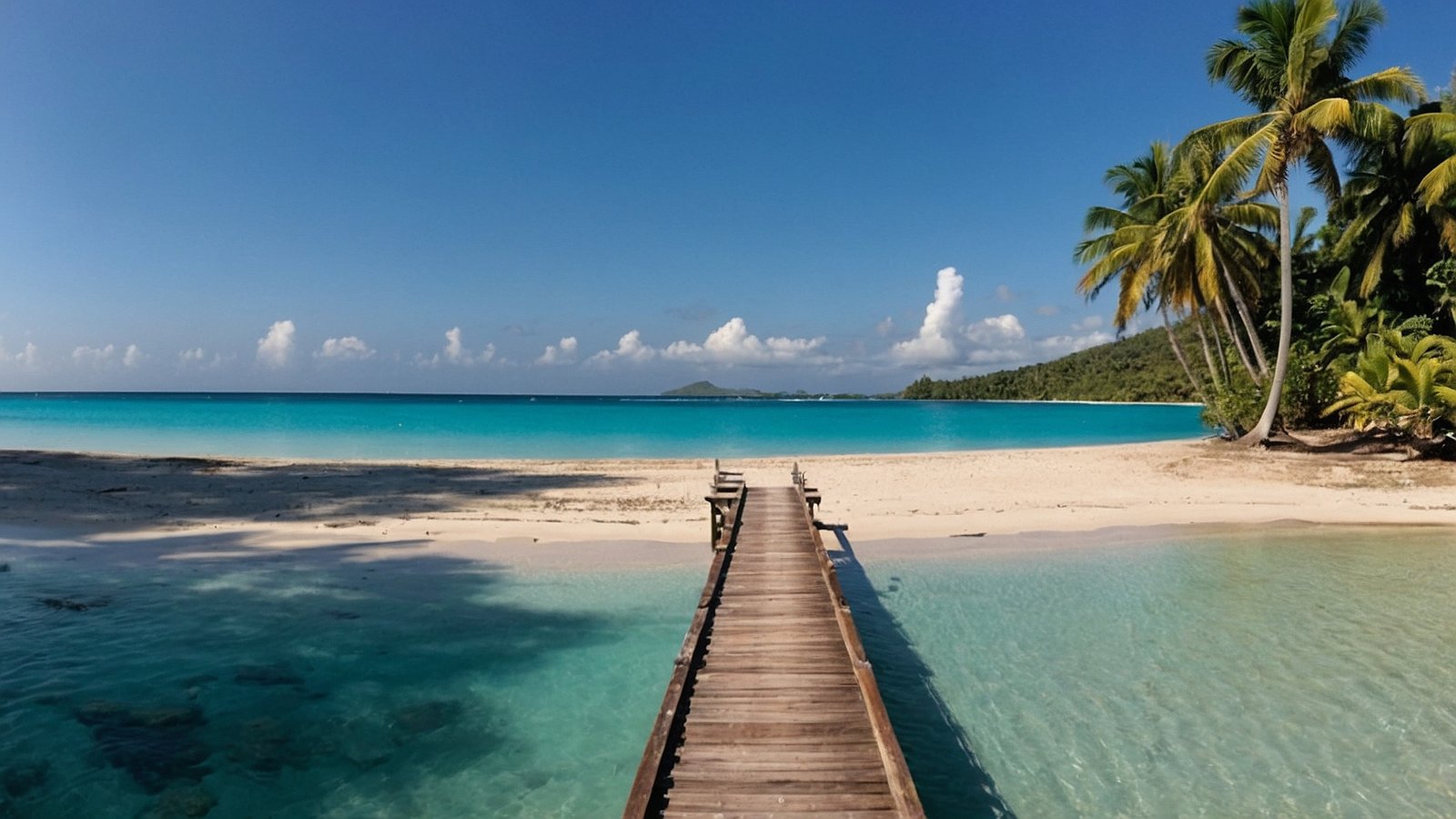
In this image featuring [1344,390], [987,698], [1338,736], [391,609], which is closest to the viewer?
[1338,736]

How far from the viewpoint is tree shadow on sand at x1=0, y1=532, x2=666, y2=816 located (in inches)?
223

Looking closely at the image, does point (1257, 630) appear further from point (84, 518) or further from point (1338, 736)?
point (84, 518)

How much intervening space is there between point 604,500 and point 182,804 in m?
13.4

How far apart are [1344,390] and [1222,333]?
1109cm

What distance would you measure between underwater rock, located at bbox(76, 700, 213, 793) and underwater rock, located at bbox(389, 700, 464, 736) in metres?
1.46

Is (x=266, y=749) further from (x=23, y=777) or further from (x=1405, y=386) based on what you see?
(x=1405, y=386)

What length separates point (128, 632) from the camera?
28.4 feet

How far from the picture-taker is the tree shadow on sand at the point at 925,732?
5.45m

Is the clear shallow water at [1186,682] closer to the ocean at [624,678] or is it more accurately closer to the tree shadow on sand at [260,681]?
the ocean at [624,678]

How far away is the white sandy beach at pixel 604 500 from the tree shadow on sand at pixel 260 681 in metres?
2.10

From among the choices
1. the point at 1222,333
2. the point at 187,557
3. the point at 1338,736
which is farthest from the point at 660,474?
the point at 1222,333

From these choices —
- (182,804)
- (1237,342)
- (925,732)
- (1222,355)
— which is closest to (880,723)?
(925,732)

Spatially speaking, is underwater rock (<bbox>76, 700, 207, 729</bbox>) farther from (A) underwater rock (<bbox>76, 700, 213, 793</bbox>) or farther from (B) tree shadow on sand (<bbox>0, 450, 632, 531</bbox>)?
(B) tree shadow on sand (<bbox>0, 450, 632, 531</bbox>)

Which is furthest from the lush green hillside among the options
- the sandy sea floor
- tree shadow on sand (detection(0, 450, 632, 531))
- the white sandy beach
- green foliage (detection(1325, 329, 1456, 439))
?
tree shadow on sand (detection(0, 450, 632, 531))
